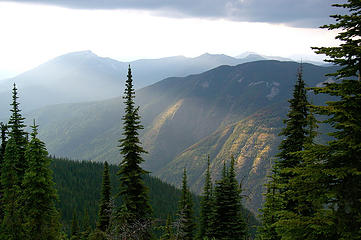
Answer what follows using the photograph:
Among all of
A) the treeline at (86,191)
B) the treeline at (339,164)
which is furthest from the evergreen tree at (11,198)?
the treeline at (86,191)

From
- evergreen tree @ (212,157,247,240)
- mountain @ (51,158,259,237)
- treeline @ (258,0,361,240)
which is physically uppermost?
treeline @ (258,0,361,240)

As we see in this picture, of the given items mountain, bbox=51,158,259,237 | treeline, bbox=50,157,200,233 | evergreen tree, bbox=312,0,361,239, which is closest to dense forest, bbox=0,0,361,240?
evergreen tree, bbox=312,0,361,239

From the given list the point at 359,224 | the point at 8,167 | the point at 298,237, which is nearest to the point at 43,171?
→ the point at 8,167

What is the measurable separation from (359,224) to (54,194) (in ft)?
67.3

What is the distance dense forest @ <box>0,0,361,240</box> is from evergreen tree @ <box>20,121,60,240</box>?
7 centimetres

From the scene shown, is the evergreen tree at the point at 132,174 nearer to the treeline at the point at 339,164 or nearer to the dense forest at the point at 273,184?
the dense forest at the point at 273,184

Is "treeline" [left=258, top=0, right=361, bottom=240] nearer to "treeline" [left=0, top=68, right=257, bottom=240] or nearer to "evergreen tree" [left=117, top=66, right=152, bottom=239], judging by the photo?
"treeline" [left=0, top=68, right=257, bottom=240]

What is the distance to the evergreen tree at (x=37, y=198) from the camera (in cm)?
2072

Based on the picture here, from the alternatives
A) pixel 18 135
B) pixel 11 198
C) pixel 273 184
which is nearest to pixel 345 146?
pixel 273 184

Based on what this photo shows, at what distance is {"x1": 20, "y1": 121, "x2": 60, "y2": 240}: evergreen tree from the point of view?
20.7m

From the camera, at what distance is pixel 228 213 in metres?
29.5

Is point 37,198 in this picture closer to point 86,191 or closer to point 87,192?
point 87,192

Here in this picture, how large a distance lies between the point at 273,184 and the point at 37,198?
16.7 metres

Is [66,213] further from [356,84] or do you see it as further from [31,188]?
[356,84]
